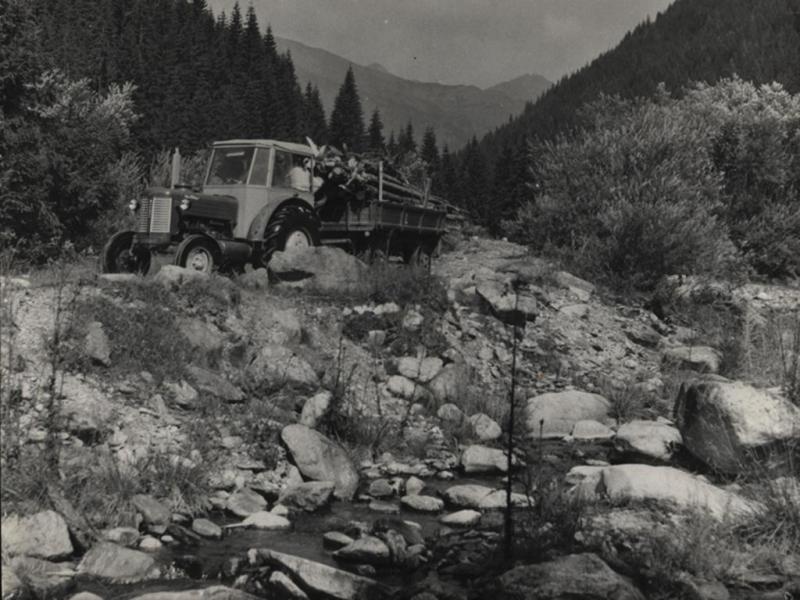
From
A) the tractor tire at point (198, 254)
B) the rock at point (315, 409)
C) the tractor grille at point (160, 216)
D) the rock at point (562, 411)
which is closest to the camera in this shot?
the rock at point (315, 409)

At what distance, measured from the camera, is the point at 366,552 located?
6.00 metres

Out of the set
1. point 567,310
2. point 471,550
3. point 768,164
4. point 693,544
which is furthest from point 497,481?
point 768,164

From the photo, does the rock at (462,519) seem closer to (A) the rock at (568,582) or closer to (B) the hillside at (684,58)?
(A) the rock at (568,582)

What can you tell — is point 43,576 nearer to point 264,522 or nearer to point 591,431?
point 264,522

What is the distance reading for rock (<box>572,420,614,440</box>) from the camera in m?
10.3

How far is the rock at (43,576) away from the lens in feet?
16.2

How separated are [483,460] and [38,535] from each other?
4.87 meters

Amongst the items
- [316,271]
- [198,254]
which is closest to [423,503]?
[316,271]

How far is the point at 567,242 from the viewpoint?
22734 mm

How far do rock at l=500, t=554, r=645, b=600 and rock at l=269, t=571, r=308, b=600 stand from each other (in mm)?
1390

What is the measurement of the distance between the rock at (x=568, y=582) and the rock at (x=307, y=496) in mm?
2463

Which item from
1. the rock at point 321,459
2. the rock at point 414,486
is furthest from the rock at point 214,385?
the rock at point 414,486

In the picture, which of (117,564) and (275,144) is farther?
(275,144)

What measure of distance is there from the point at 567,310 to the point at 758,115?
18.8 metres
